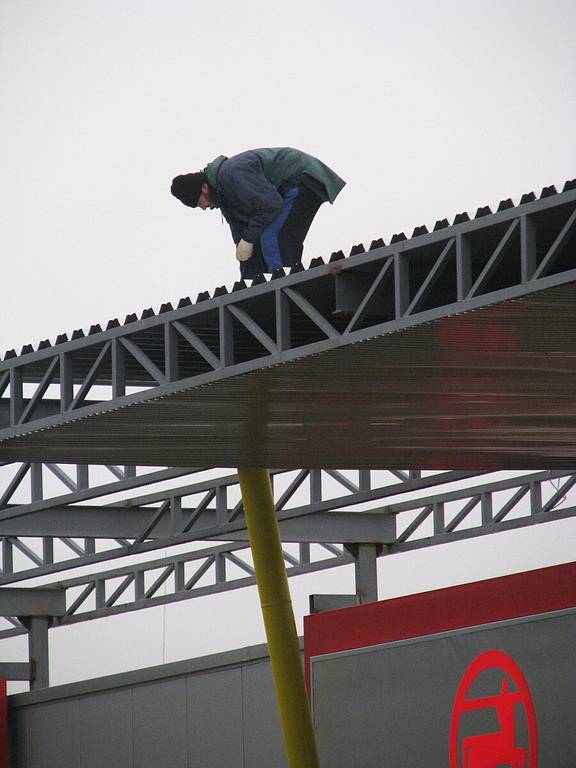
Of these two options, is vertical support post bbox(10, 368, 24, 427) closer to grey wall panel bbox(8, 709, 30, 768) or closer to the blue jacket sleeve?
the blue jacket sleeve

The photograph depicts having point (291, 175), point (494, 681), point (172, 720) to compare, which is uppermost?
point (291, 175)

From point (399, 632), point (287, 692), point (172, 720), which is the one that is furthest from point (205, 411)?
point (172, 720)

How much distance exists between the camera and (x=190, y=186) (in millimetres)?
16828

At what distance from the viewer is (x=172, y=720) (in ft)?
87.0

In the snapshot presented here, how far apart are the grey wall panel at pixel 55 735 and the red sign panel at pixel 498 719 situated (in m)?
13.8

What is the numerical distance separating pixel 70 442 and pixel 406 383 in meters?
4.37

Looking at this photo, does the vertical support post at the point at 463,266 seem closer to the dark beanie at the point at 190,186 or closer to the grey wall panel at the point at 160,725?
the dark beanie at the point at 190,186

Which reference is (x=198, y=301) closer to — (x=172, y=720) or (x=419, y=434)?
(x=419, y=434)

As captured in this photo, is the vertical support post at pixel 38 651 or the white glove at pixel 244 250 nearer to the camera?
the white glove at pixel 244 250

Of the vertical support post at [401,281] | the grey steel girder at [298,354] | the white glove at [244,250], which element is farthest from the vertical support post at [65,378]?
the vertical support post at [401,281]

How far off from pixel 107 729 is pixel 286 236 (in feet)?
44.3

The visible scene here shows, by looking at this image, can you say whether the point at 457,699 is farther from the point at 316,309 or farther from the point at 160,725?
the point at 160,725

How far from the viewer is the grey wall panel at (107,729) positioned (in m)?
27.7

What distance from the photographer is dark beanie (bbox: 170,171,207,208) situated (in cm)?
1683
